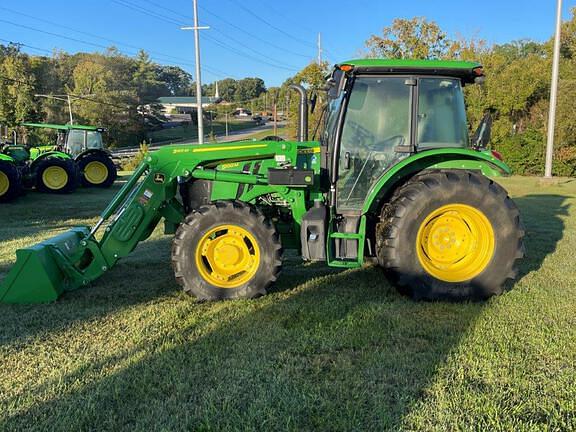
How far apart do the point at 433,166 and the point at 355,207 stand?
2.85 ft

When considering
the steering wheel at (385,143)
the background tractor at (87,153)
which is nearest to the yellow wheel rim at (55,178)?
the background tractor at (87,153)

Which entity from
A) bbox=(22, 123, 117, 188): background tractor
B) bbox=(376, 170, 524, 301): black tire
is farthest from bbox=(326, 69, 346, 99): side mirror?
bbox=(22, 123, 117, 188): background tractor

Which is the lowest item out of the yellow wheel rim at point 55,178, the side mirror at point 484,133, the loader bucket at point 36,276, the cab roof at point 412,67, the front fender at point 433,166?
the loader bucket at point 36,276

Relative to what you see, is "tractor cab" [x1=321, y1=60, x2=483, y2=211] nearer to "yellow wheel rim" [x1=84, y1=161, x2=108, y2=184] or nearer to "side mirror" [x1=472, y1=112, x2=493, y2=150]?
"side mirror" [x1=472, y1=112, x2=493, y2=150]

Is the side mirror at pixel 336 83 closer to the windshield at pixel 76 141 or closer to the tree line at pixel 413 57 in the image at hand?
the tree line at pixel 413 57

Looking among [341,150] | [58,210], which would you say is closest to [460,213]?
[341,150]

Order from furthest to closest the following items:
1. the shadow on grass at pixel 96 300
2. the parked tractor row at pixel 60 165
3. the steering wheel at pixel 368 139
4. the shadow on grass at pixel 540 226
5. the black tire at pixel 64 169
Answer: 1. the black tire at pixel 64 169
2. the parked tractor row at pixel 60 165
3. the shadow on grass at pixel 540 226
4. the steering wheel at pixel 368 139
5. the shadow on grass at pixel 96 300

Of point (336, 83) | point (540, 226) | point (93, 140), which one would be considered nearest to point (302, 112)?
point (336, 83)

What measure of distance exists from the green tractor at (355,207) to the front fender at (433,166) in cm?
1

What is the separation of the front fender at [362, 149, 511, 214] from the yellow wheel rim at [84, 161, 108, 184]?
14652 millimetres

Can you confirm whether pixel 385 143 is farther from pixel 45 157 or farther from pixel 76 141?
pixel 76 141

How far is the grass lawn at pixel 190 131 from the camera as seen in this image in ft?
197

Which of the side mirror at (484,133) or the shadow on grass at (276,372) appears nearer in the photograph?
the shadow on grass at (276,372)

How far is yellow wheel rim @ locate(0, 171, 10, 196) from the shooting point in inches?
486
